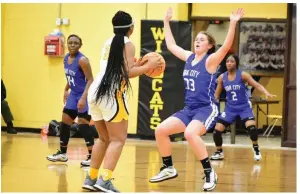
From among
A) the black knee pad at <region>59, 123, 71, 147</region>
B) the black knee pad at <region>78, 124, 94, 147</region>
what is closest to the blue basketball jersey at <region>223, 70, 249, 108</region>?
the black knee pad at <region>78, 124, 94, 147</region>

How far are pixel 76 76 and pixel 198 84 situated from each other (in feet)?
7.25

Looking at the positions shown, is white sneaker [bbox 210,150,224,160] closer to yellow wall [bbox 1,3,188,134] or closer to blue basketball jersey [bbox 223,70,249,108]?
blue basketball jersey [bbox 223,70,249,108]

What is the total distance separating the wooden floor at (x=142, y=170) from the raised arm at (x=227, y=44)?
1.37m

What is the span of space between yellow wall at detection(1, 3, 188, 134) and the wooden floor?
2.21 m

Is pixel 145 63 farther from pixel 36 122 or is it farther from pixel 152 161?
pixel 36 122

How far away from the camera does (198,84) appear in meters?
6.79

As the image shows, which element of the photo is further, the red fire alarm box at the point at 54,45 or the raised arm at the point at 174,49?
the red fire alarm box at the point at 54,45

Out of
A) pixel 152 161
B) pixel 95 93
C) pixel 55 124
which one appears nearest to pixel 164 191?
pixel 95 93

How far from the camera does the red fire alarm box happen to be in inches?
547

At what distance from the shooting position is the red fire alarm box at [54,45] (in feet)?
45.6

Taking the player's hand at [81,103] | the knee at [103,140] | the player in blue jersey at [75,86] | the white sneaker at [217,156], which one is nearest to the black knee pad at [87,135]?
the player in blue jersey at [75,86]

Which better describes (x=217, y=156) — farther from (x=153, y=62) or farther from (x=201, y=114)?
(x=153, y=62)

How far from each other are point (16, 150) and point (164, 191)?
4.50 m

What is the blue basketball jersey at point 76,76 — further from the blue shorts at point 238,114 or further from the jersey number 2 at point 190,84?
the blue shorts at point 238,114
